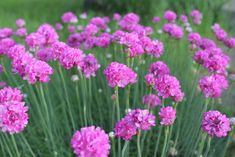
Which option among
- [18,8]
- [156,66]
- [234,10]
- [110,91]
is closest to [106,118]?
[110,91]

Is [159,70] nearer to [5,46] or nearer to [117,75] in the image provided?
[117,75]

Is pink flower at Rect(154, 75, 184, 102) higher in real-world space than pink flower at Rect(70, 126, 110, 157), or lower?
higher

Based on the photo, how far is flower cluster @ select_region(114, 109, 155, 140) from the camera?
160cm

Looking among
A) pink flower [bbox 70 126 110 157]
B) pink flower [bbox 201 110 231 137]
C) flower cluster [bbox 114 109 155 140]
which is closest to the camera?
pink flower [bbox 70 126 110 157]

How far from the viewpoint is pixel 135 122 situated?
1.61m

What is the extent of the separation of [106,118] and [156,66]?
0.88 m

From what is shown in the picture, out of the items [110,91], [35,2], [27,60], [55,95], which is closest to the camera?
[27,60]

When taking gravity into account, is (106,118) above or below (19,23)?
below

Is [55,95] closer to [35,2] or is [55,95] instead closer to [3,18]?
[3,18]

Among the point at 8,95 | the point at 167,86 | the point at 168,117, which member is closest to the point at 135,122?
the point at 168,117

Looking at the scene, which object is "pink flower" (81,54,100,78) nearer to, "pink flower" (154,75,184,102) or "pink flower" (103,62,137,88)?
"pink flower" (103,62,137,88)

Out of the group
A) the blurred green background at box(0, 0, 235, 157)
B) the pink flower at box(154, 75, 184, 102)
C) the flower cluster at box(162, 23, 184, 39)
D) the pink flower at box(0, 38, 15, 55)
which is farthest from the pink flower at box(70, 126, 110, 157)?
the blurred green background at box(0, 0, 235, 157)

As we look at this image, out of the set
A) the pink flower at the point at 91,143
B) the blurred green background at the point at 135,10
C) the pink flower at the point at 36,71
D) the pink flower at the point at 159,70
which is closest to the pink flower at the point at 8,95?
the pink flower at the point at 36,71

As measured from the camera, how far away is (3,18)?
19.5 ft
